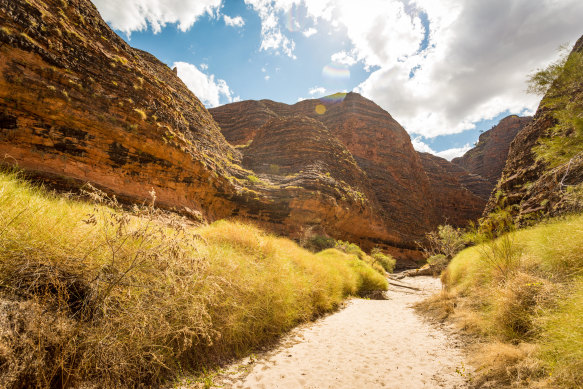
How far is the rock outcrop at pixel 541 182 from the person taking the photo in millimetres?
6594

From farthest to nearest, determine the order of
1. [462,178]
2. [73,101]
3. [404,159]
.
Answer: [462,178] → [404,159] → [73,101]

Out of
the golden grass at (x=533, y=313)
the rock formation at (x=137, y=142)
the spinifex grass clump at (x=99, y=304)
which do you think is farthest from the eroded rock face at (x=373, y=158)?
the spinifex grass clump at (x=99, y=304)

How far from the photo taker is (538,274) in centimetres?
419

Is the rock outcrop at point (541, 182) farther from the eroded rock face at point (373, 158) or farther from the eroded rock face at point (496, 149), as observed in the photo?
the eroded rock face at point (496, 149)

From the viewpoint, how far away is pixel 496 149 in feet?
187

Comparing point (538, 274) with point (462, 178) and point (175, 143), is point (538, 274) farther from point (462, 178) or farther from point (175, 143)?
point (462, 178)

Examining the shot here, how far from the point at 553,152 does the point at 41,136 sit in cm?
1917

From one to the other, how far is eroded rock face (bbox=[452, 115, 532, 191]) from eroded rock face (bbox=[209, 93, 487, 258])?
8.26 meters

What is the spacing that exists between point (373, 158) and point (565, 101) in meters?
34.6

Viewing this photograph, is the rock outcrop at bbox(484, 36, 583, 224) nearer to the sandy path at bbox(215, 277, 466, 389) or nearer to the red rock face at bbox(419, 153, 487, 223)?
the sandy path at bbox(215, 277, 466, 389)

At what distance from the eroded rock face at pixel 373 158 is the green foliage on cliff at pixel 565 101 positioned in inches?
660

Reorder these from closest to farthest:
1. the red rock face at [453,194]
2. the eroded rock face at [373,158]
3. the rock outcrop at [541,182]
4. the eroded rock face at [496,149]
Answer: the rock outcrop at [541,182] < the eroded rock face at [373,158] < the red rock face at [453,194] < the eroded rock face at [496,149]

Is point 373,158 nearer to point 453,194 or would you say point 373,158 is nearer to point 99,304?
point 453,194

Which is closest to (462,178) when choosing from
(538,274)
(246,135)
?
(246,135)
